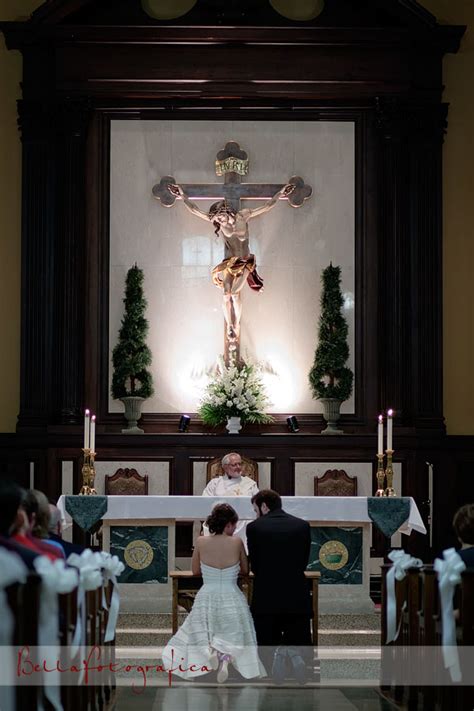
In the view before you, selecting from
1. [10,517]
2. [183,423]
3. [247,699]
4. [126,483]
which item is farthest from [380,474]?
[10,517]

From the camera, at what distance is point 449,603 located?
6129mm

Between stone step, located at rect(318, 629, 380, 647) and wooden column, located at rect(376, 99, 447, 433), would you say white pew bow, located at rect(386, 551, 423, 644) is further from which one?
wooden column, located at rect(376, 99, 447, 433)

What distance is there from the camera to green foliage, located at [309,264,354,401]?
535 inches

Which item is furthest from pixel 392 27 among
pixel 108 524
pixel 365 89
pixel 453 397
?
pixel 108 524

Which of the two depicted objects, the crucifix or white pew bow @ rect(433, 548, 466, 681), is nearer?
white pew bow @ rect(433, 548, 466, 681)

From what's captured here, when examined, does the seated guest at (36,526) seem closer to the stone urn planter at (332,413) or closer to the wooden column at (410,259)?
the stone urn planter at (332,413)

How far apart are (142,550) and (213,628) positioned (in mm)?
2817

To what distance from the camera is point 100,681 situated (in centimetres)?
698

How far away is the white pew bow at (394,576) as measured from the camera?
23.9ft

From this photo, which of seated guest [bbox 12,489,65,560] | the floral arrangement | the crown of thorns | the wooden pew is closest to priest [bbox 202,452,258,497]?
the floral arrangement

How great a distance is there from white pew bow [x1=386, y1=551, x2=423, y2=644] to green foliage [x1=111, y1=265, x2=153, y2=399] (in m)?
6.17

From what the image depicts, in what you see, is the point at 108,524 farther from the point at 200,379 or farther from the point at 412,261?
the point at 412,261

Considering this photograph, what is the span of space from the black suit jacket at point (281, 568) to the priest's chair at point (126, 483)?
16.0 ft

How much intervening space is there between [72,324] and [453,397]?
Answer: 411 cm
